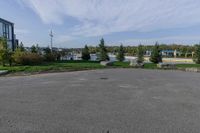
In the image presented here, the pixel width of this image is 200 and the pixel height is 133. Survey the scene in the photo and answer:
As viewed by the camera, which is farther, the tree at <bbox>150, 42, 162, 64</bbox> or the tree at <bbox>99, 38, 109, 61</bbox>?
the tree at <bbox>99, 38, 109, 61</bbox>

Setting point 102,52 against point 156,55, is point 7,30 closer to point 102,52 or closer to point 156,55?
point 102,52

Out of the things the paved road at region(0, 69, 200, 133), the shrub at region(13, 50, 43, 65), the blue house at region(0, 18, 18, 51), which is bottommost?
the paved road at region(0, 69, 200, 133)

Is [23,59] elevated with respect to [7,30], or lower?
lower

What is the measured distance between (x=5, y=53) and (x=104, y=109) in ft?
45.3

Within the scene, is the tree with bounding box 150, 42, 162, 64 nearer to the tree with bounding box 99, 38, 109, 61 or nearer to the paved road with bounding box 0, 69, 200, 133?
the tree with bounding box 99, 38, 109, 61

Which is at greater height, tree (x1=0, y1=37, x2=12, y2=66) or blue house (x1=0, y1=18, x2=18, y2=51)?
blue house (x1=0, y1=18, x2=18, y2=51)

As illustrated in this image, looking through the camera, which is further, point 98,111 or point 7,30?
point 7,30

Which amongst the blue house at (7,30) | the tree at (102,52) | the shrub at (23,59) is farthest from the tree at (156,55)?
the blue house at (7,30)

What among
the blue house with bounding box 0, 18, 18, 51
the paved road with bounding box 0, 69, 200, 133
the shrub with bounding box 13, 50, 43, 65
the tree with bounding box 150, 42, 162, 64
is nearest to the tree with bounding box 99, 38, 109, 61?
the tree with bounding box 150, 42, 162, 64

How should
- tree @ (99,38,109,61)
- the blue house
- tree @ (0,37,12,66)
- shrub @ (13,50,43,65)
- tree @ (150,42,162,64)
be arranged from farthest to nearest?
the blue house → tree @ (99,38,109,61) → tree @ (150,42,162,64) → shrub @ (13,50,43,65) → tree @ (0,37,12,66)

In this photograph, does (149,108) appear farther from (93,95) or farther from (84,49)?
(84,49)

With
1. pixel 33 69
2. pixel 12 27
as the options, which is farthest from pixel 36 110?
pixel 12 27

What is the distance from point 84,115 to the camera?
5023 mm

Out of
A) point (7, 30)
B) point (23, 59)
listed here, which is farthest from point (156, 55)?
point (7, 30)
